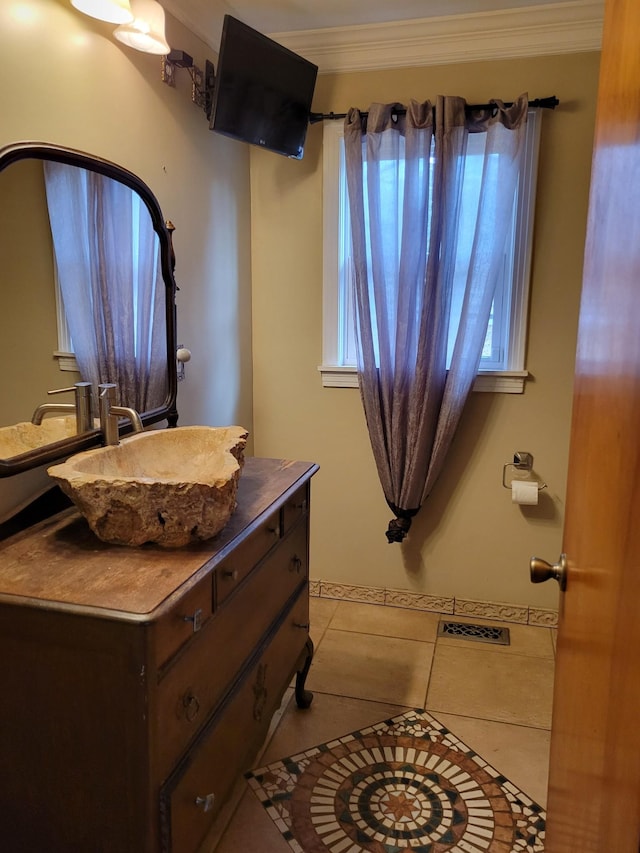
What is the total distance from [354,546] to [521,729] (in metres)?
1.12

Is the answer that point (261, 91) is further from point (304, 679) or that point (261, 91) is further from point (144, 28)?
point (304, 679)

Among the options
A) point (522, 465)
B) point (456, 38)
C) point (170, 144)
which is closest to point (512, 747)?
point (522, 465)

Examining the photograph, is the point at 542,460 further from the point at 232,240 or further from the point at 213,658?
the point at 213,658

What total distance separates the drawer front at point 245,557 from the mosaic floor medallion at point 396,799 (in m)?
0.75

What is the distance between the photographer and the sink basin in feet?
4.84

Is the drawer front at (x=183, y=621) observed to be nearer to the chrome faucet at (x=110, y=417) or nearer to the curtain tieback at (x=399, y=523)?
the chrome faucet at (x=110, y=417)

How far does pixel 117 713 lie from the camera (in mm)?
1133

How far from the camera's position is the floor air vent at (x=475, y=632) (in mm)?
2754

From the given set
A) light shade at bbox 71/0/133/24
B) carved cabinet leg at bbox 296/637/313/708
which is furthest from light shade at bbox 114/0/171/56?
carved cabinet leg at bbox 296/637/313/708

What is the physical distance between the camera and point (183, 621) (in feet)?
4.05

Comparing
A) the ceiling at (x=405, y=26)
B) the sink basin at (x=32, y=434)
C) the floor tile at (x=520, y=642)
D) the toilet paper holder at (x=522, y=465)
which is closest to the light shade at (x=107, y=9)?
the ceiling at (x=405, y=26)

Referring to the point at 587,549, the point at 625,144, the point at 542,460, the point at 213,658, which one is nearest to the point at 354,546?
the point at 542,460

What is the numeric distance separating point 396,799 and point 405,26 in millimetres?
2775

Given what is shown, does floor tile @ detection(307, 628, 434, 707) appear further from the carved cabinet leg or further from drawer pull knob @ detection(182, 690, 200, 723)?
drawer pull knob @ detection(182, 690, 200, 723)
